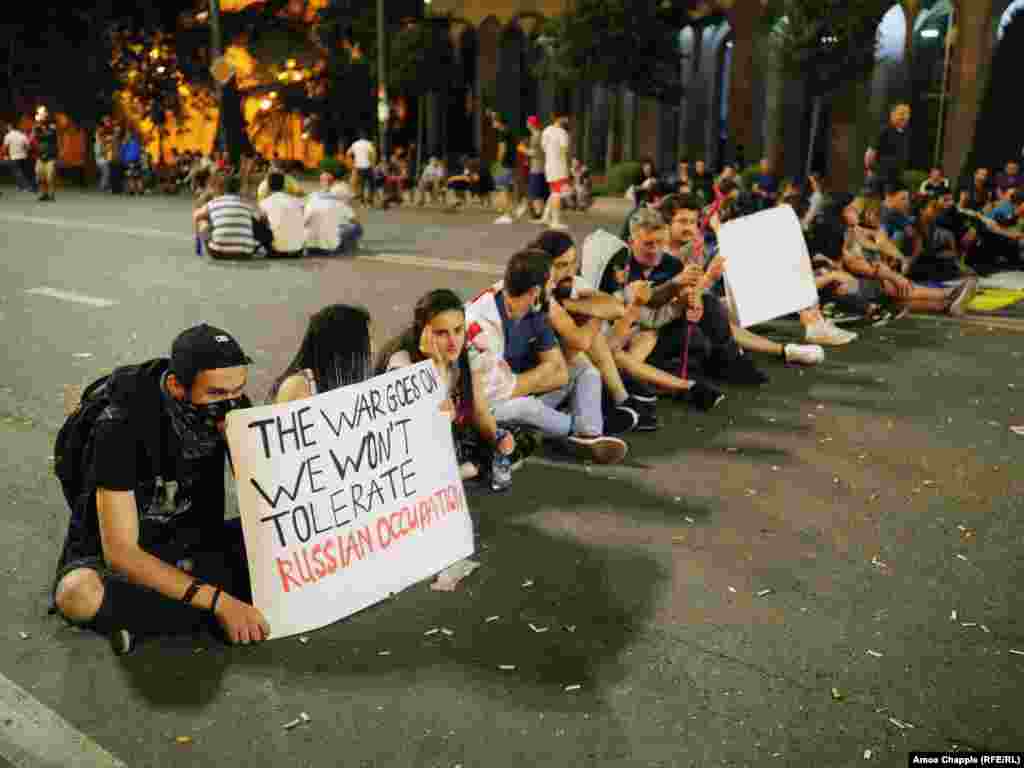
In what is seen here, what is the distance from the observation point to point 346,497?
13.1 feet

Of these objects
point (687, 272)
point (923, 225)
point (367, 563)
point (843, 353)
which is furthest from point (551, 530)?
point (923, 225)

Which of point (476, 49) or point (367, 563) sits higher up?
point (476, 49)

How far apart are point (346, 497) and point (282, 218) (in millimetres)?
10871

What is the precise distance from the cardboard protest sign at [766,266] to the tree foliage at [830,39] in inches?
546

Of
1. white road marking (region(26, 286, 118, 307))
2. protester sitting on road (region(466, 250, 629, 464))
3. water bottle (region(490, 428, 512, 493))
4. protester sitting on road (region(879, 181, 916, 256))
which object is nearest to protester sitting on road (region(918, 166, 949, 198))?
protester sitting on road (region(879, 181, 916, 256))

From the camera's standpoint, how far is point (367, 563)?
13.3 feet

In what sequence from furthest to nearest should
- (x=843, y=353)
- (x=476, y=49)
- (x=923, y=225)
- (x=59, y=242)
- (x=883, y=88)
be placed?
(x=476, y=49) < (x=883, y=88) < (x=59, y=242) < (x=923, y=225) < (x=843, y=353)

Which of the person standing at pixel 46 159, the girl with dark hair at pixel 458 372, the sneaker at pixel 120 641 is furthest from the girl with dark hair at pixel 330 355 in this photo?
the person standing at pixel 46 159

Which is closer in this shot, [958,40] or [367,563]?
[367,563]

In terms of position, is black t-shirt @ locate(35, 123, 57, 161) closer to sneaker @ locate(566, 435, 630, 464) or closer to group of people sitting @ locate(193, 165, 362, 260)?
group of people sitting @ locate(193, 165, 362, 260)

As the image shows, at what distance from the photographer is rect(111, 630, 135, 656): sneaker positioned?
3623mm

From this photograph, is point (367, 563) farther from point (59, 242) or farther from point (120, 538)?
point (59, 242)

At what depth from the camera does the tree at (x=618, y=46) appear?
24.2 m

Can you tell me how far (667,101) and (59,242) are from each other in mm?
15838
